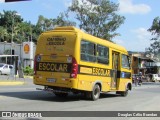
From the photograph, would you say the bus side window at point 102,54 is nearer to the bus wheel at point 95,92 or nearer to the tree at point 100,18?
the bus wheel at point 95,92

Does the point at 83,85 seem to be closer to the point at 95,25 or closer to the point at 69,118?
the point at 69,118

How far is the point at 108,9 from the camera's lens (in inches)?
2506

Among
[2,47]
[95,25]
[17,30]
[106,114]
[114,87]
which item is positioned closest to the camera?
[106,114]

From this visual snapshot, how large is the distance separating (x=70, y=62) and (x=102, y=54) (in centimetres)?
296

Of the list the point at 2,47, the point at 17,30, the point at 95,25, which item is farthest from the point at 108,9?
the point at 17,30

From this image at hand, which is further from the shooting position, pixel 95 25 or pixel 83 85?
pixel 95 25

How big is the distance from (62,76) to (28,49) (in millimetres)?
38439

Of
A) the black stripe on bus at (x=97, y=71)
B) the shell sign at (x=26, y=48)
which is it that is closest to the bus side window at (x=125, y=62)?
the black stripe on bus at (x=97, y=71)

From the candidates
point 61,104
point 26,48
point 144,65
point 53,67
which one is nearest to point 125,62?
point 53,67

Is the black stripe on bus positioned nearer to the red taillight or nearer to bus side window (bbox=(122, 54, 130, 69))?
the red taillight

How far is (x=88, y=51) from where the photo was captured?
738 inches

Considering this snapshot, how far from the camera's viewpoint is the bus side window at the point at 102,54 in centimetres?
1981

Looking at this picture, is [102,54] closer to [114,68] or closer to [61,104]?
[114,68]

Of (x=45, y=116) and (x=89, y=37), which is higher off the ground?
(x=89, y=37)
